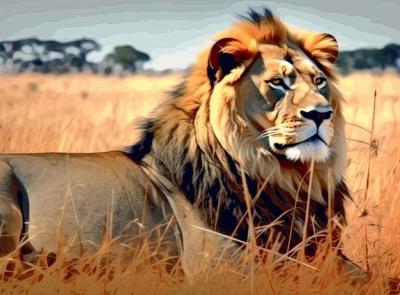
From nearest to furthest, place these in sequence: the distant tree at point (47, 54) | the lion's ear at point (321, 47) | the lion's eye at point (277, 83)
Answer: the lion's eye at point (277, 83) < the lion's ear at point (321, 47) < the distant tree at point (47, 54)

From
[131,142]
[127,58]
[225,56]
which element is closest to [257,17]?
[225,56]

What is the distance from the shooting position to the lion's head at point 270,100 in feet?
10.6

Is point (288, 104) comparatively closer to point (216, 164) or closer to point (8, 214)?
point (216, 164)

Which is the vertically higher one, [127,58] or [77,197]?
[77,197]

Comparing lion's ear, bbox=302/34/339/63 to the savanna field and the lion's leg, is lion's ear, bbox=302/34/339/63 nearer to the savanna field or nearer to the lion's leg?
the savanna field

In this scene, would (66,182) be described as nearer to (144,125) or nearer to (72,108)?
(144,125)

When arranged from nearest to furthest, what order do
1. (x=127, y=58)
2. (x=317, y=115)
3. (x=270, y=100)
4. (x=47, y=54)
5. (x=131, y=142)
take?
1. (x=317, y=115)
2. (x=270, y=100)
3. (x=131, y=142)
4. (x=47, y=54)
5. (x=127, y=58)

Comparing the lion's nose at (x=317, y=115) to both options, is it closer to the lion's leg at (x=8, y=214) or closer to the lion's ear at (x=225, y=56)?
the lion's ear at (x=225, y=56)

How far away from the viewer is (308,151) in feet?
10.6

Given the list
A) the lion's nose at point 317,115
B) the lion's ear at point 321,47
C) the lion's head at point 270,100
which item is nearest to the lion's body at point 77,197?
the lion's head at point 270,100

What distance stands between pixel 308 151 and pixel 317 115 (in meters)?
0.13

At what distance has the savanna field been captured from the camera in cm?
286

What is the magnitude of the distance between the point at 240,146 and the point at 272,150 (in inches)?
4.1

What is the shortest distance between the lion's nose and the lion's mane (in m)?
0.23
